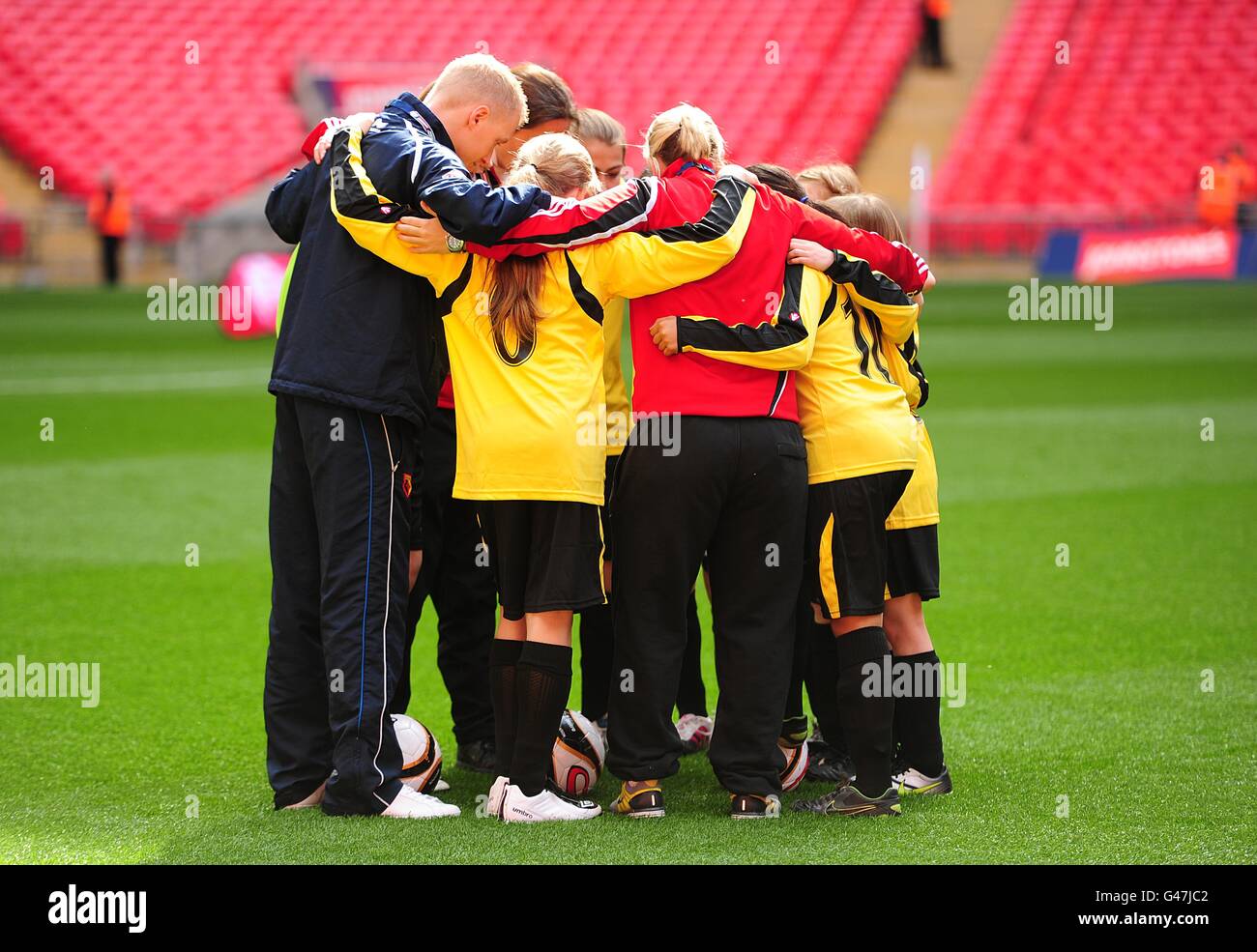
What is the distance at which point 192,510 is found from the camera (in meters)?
8.73

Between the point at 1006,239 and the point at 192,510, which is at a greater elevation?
the point at 1006,239

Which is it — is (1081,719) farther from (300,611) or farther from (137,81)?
(137,81)

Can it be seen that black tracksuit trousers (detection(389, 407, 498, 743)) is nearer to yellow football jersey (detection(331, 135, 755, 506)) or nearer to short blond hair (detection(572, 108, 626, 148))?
yellow football jersey (detection(331, 135, 755, 506))

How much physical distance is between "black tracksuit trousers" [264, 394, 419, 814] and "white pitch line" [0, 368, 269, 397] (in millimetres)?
10376

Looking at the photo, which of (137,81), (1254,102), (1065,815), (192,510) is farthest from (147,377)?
(1254,102)

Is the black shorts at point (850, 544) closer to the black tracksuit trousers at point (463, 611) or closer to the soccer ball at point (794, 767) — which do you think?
the soccer ball at point (794, 767)

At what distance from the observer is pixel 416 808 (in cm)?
393

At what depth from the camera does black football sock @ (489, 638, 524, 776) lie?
13.0 feet

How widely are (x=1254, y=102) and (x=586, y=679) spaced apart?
100ft

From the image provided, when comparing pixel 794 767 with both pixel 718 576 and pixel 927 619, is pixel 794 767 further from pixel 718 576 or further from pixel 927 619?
pixel 927 619

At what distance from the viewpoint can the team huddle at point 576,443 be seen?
383cm

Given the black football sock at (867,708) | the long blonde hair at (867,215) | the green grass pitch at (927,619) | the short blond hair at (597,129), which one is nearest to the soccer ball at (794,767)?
the green grass pitch at (927,619)
